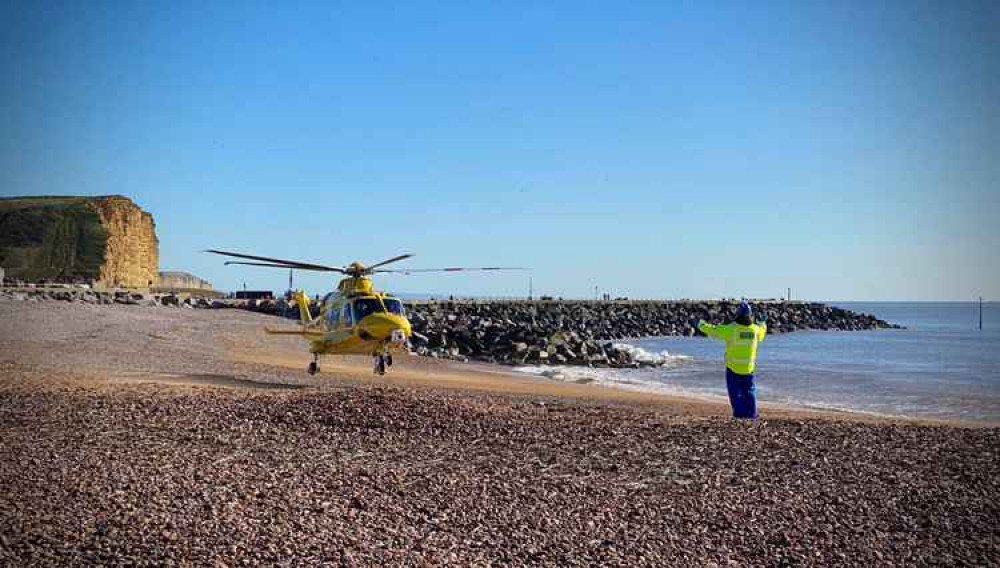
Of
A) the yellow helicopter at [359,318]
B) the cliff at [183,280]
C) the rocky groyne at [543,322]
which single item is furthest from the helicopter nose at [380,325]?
the cliff at [183,280]

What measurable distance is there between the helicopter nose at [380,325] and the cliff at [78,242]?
2355 inches

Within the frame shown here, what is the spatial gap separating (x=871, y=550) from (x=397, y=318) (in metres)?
11.9

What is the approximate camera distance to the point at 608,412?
12.6 metres

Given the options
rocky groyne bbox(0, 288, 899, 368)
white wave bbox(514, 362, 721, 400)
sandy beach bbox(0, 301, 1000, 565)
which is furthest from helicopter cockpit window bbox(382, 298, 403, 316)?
rocky groyne bbox(0, 288, 899, 368)

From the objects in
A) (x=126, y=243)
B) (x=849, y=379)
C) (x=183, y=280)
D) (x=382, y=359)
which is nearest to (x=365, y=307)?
(x=382, y=359)

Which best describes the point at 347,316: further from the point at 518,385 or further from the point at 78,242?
the point at 78,242

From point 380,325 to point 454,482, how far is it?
30.0ft

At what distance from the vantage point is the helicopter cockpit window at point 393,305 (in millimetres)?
17109

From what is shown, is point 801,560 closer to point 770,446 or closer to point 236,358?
point 770,446

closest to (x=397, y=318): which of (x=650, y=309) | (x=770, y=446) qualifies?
(x=770, y=446)

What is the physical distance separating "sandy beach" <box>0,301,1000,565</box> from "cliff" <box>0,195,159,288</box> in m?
A: 62.7

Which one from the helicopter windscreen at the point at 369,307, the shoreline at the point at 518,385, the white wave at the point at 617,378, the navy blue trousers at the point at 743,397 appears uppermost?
the helicopter windscreen at the point at 369,307

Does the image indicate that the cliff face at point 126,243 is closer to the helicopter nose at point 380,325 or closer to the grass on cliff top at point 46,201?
the grass on cliff top at point 46,201

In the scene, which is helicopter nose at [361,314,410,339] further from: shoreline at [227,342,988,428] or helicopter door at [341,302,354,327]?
shoreline at [227,342,988,428]
